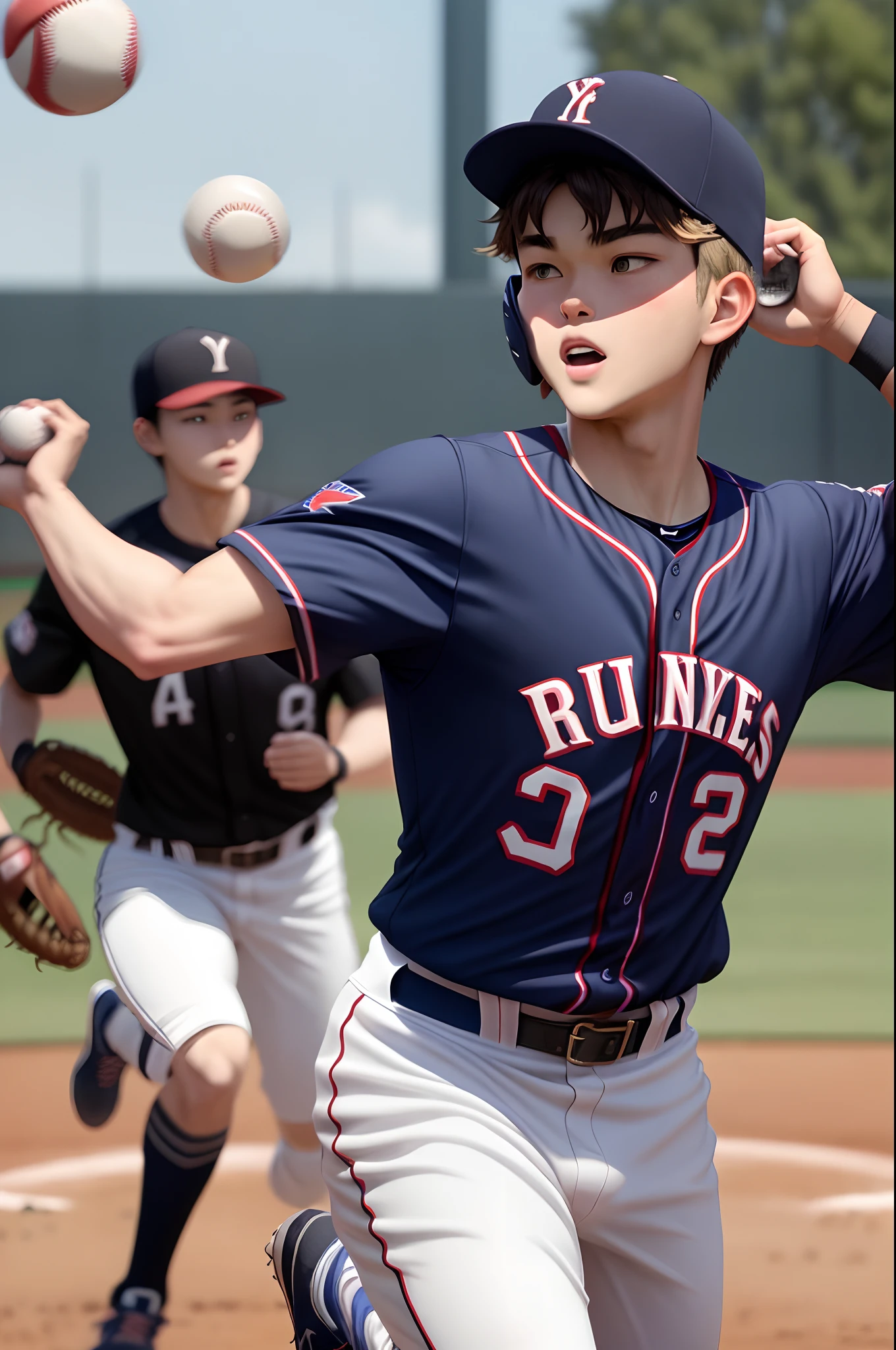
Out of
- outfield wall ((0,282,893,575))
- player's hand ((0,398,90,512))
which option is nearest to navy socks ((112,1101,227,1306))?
player's hand ((0,398,90,512))

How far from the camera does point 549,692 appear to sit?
1867 mm

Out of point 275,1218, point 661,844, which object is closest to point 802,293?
point 661,844

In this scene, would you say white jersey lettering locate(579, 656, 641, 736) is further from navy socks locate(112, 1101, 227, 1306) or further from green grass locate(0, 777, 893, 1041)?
green grass locate(0, 777, 893, 1041)

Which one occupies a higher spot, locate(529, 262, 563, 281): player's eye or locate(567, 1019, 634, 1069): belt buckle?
locate(529, 262, 563, 281): player's eye

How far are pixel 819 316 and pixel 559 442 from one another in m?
0.37

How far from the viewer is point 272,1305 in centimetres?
382

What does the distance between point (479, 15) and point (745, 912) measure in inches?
550

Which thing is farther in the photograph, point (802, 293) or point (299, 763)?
point (299, 763)

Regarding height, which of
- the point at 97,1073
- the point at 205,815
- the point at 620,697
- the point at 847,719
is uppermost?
the point at 620,697

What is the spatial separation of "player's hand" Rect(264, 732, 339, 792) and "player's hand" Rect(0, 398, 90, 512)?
1577mm

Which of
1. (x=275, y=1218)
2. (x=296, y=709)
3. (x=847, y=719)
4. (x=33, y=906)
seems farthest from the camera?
(x=847, y=719)

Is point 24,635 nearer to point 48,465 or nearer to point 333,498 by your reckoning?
point 48,465

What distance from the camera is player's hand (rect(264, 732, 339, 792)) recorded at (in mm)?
3518

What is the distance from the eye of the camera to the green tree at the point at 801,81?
1414 inches
